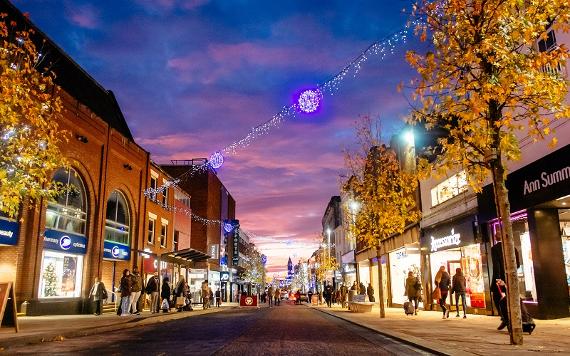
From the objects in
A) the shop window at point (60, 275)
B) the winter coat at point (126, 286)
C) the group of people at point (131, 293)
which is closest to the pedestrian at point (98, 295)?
the group of people at point (131, 293)

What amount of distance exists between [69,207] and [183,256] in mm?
8610

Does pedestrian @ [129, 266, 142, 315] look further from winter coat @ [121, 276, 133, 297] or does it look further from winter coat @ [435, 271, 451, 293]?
winter coat @ [435, 271, 451, 293]

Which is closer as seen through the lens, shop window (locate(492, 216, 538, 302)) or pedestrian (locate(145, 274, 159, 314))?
shop window (locate(492, 216, 538, 302))

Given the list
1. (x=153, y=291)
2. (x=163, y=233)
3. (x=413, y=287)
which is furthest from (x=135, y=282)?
(x=163, y=233)

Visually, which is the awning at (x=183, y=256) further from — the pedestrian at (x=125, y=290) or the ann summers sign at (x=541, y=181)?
the ann summers sign at (x=541, y=181)

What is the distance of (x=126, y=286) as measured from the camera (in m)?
21.5

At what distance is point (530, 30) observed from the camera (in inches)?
356

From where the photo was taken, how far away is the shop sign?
69.9 feet

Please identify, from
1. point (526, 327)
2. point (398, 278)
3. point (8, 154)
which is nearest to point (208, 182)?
point (398, 278)

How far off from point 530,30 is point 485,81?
3.76ft

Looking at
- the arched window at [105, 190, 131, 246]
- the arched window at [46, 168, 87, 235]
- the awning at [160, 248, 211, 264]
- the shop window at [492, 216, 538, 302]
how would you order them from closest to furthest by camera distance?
the shop window at [492, 216, 538, 302] < the arched window at [46, 168, 87, 235] < the arched window at [105, 190, 131, 246] < the awning at [160, 248, 211, 264]

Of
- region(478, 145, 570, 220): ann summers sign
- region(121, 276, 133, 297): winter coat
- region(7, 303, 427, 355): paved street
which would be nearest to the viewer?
region(7, 303, 427, 355): paved street

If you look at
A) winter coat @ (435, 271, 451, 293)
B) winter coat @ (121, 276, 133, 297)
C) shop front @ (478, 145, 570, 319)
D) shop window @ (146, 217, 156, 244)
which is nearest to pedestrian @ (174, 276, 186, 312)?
winter coat @ (121, 276, 133, 297)

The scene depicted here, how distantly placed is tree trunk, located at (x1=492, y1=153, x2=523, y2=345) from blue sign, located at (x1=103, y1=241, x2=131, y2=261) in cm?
2268
